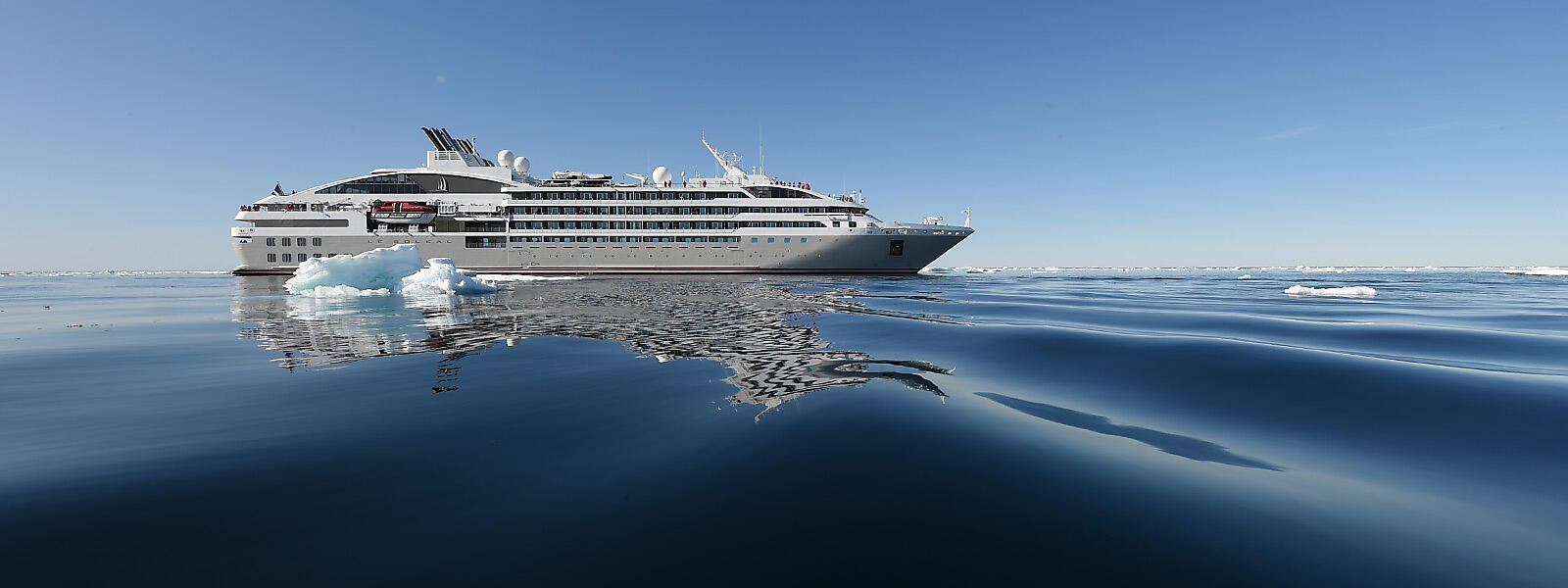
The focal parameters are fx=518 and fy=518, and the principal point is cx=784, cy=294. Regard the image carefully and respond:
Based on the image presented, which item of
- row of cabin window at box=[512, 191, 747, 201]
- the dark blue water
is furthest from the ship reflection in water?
row of cabin window at box=[512, 191, 747, 201]

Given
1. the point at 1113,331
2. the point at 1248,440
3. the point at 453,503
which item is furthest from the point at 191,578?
the point at 1113,331

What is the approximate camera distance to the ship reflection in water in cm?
489

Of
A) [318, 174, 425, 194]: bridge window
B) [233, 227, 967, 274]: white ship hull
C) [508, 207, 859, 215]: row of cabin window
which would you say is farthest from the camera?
[508, 207, 859, 215]: row of cabin window

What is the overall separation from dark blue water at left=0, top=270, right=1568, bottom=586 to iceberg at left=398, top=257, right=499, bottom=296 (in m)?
13.1

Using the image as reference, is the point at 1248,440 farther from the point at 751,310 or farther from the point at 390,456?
the point at 751,310

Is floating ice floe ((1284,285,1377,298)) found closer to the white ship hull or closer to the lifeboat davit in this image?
the white ship hull

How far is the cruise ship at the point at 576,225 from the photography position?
45.5 meters

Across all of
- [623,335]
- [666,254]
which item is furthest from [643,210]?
[623,335]

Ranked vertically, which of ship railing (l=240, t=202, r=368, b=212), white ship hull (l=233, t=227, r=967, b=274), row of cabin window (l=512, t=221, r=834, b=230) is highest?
ship railing (l=240, t=202, r=368, b=212)

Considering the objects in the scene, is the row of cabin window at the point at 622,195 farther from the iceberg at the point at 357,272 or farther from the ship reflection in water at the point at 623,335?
the ship reflection in water at the point at 623,335

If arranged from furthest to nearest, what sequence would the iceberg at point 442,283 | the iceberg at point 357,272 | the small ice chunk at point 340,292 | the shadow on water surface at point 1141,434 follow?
the iceberg at point 442,283 → the iceberg at point 357,272 → the small ice chunk at point 340,292 → the shadow on water surface at point 1141,434

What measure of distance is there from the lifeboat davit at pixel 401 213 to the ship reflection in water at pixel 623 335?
36595 mm

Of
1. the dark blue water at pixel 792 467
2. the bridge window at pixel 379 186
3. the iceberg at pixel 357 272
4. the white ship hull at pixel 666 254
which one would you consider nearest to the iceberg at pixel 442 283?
the iceberg at pixel 357 272

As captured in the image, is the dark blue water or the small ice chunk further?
the small ice chunk
